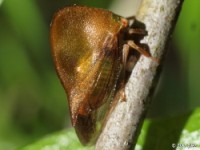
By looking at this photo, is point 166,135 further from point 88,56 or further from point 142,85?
point 88,56

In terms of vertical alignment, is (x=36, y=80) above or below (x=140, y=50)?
below

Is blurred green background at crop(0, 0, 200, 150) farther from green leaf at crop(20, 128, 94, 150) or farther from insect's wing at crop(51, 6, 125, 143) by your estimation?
green leaf at crop(20, 128, 94, 150)

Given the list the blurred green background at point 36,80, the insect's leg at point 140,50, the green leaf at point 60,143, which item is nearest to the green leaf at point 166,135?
the green leaf at point 60,143

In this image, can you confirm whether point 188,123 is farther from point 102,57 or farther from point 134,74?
point 102,57

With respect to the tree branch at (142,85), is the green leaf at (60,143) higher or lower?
lower

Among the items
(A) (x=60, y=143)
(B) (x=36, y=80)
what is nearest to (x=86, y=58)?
(A) (x=60, y=143)

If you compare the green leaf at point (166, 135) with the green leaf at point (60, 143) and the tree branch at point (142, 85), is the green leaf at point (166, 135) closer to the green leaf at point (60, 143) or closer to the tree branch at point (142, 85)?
the green leaf at point (60, 143)

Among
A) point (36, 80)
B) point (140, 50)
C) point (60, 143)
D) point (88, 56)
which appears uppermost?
point (140, 50)
